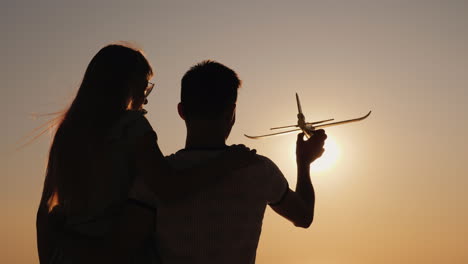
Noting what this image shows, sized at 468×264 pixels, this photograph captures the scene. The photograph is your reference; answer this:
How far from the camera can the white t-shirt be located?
4953 millimetres

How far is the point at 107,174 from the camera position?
18.3 ft

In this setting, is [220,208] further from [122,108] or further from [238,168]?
[122,108]

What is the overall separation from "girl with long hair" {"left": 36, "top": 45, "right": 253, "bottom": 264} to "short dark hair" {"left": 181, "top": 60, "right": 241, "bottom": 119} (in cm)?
51

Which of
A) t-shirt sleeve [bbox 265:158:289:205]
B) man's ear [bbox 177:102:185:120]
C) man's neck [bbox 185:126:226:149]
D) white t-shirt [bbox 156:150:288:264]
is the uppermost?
man's ear [bbox 177:102:185:120]

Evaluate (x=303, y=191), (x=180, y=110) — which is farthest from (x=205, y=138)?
(x=303, y=191)

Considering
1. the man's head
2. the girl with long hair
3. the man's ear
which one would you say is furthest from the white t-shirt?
the man's ear

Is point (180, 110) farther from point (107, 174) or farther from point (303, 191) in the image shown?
point (303, 191)

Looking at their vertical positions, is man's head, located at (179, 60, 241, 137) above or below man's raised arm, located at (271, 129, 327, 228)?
above

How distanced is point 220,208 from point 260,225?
0.59 metres

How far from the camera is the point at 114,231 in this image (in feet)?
16.3

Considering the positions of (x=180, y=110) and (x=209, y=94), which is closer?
(x=209, y=94)

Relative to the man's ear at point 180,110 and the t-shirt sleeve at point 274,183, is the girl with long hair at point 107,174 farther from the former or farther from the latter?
the man's ear at point 180,110

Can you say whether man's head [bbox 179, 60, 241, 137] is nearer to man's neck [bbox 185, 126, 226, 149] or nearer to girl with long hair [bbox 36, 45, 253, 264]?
man's neck [bbox 185, 126, 226, 149]

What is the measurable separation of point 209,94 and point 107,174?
1.47m
